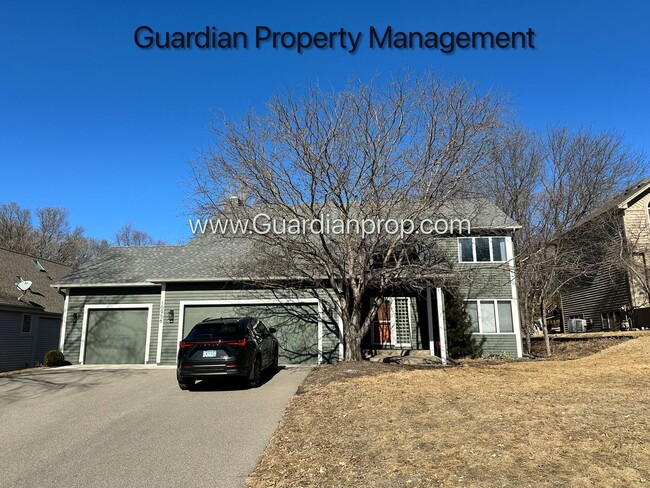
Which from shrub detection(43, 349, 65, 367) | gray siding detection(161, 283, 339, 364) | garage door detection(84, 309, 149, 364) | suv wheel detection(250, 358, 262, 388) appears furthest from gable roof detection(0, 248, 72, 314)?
suv wheel detection(250, 358, 262, 388)

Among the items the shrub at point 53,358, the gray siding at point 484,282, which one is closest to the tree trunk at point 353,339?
the gray siding at point 484,282

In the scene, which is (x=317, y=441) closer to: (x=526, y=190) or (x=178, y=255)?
(x=178, y=255)

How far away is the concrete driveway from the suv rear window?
1.21 m

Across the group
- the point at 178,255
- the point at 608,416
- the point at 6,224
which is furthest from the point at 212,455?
the point at 6,224

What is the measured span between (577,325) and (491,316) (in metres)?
14.0

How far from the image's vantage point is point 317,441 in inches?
234

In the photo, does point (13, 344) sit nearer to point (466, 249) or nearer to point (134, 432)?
point (134, 432)

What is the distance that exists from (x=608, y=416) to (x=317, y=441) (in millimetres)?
3929

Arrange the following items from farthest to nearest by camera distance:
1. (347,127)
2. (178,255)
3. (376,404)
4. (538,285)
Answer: (538,285)
(178,255)
(347,127)
(376,404)

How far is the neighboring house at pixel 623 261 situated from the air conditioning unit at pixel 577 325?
568mm

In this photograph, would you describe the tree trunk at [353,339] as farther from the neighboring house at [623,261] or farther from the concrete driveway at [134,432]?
the neighboring house at [623,261]

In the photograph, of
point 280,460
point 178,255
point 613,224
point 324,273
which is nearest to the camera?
point 280,460

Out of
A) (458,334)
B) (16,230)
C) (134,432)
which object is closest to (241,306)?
(458,334)

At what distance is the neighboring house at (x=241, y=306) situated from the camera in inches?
599
